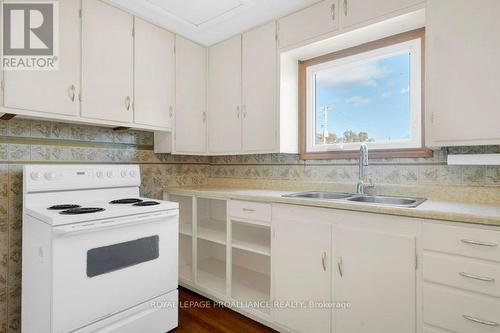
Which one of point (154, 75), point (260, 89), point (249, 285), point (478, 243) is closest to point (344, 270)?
point (478, 243)

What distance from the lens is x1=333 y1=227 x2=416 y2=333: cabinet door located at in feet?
4.45

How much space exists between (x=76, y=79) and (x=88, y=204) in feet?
2.75

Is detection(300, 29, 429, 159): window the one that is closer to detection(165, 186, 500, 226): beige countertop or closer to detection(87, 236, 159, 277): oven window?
detection(165, 186, 500, 226): beige countertop

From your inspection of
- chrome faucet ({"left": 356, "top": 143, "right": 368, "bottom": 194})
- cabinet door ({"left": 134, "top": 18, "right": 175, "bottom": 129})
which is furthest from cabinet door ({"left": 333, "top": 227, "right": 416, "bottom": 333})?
cabinet door ({"left": 134, "top": 18, "right": 175, "bottom": 129})

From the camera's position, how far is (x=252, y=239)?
2311 mm

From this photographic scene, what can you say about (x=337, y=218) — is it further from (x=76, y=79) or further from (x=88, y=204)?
(x=76, y=79)

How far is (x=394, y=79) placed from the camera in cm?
200

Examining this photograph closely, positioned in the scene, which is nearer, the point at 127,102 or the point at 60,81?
the point at 60,81

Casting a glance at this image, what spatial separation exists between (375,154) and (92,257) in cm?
192

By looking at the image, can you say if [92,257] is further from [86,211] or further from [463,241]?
[463,241]

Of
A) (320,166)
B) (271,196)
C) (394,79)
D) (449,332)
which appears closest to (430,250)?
(449,332)

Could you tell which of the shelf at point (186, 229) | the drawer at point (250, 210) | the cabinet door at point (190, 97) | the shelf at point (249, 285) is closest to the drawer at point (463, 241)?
the drawer at point (250, 210)

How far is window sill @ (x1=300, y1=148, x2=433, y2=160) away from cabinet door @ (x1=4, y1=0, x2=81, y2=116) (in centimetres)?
175

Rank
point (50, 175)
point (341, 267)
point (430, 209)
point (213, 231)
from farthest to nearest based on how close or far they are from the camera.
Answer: point (213, 231) < point (50, 175) < point (341, 267) < point (430, 209)
